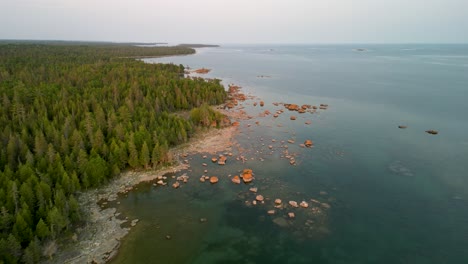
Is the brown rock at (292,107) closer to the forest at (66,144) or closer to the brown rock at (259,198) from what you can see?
the forest at (66,144)

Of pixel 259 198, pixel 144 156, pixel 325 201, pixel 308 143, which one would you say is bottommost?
pixel 325 201

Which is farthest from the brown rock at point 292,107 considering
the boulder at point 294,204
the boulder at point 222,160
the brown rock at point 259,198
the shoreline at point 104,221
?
the boulder at point 294,204

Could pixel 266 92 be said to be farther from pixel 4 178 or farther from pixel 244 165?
pixel 4 178

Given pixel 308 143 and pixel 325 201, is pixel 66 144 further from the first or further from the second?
pixel 308 143

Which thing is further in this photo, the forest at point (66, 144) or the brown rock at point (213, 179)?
the brown rock at point (213, 179)

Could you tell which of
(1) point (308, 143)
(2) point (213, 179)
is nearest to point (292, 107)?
(1) point (308, 143)

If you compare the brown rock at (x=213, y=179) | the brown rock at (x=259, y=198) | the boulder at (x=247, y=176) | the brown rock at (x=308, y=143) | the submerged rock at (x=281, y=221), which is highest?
the brown rock at (x=308, y=143)

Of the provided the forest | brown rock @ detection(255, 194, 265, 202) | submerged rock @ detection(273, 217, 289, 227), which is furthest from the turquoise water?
the forest

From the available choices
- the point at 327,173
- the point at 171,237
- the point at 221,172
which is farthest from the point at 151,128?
the point at 327,173
